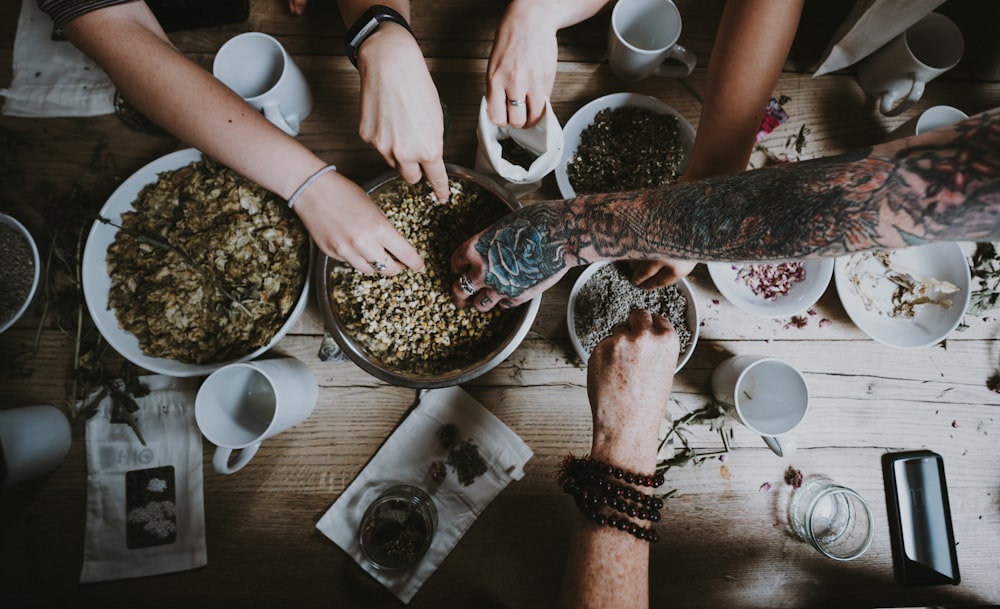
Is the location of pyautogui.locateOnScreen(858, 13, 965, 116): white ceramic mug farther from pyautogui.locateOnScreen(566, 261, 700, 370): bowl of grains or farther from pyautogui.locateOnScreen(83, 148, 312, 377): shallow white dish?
pyautogui.locateOnScreen(83, 148, 312, 377): shallow white dish

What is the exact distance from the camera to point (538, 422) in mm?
1156

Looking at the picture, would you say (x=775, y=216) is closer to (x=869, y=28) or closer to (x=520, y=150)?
(x=520, y=150)

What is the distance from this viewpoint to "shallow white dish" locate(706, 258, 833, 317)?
3.57 feet

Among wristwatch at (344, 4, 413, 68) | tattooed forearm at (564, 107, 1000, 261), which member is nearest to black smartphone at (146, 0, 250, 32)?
wristwatch at (344, 4, 413, 68)

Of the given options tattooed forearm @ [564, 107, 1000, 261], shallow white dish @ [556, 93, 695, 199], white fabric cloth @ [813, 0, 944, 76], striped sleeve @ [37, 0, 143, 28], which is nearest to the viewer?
tattooed forearm @ [564, 107, 1000, 261]

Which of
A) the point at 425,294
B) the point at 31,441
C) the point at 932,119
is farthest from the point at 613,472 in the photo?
the point at 31,441

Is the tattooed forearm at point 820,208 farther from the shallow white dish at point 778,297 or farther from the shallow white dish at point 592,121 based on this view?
the shallow white dish at point 778,297

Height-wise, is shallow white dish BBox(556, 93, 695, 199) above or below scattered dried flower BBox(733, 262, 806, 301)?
above

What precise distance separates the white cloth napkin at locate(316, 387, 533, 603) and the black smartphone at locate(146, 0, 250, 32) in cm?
99

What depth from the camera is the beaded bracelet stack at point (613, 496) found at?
902mm

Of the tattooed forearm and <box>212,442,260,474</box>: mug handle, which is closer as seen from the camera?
the tattooed forearm

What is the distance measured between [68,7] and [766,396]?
1522 millimetres

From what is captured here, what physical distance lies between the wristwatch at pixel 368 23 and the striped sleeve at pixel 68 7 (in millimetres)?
434

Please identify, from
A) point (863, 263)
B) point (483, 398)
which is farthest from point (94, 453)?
point (863, 263)
